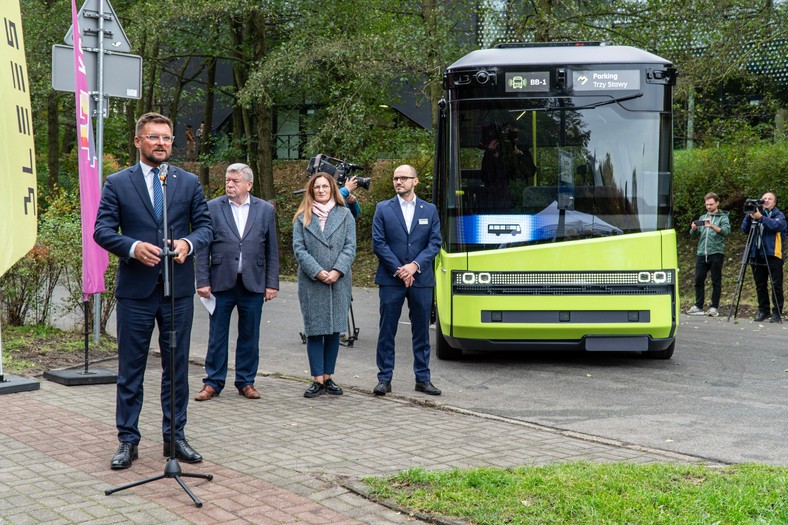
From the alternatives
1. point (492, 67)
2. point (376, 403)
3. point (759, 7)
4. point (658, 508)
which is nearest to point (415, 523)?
point (658, 508)

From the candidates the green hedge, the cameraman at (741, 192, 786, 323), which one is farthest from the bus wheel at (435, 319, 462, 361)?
the green hedge

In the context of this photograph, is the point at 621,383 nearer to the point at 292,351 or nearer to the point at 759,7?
the point at 292,351

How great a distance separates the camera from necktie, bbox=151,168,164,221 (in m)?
5.74

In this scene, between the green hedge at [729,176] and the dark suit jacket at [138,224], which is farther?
the green hedge at [729,176]

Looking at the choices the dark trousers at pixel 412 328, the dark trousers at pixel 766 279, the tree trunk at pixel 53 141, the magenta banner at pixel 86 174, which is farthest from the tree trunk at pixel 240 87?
the dark trousers at pixel 412 328

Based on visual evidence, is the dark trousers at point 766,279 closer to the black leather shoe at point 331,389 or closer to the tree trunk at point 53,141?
the black leather shoe at point 331,389

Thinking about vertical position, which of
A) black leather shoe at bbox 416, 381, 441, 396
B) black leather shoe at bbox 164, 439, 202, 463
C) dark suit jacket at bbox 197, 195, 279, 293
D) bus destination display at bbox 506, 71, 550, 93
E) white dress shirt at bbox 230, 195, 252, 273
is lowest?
black leather shoe at bbox 416, 381, 441, 396

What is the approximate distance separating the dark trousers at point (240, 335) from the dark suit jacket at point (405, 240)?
3.82 ft

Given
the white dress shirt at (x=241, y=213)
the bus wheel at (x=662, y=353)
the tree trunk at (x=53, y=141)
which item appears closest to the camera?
the white dress shirt at (x=241, y=213)

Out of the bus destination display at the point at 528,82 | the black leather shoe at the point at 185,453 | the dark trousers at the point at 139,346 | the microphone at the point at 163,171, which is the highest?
the bus destination display at the point at 528,82

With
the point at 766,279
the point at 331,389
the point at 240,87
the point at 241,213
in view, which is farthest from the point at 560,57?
the point at 240,87

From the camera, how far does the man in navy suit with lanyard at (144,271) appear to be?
568cm

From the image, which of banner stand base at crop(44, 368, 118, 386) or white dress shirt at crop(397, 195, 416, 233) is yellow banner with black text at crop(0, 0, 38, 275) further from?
white dress shirt at crop(397, 195, 416, 233)

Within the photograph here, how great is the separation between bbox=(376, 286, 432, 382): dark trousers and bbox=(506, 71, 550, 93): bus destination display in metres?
2.70
